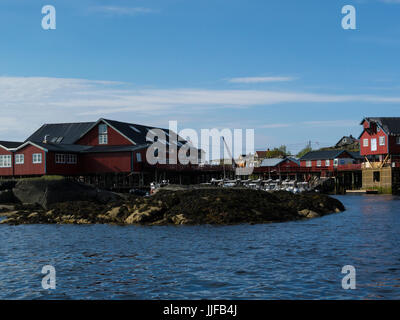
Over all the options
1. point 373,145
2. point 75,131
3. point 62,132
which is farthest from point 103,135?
point 373,145

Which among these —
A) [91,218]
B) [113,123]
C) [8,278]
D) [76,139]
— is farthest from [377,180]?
[8,278]

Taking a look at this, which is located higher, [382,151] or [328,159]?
[382,151]

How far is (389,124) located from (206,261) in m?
59.9

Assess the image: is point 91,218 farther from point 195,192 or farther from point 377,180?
point 377,180

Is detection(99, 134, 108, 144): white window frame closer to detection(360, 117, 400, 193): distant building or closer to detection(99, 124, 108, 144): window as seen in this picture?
detection(99, 124, 108, 144): window

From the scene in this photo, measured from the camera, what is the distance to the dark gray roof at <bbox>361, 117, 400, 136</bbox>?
6656 cm

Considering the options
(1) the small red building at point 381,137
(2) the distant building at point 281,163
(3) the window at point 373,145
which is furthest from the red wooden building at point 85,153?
(2) the distant building at point 281,163

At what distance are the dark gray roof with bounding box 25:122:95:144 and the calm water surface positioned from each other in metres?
46.5

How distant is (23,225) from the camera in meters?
30.5

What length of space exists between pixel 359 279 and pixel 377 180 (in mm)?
61547

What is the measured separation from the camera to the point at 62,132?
73125 millimetres

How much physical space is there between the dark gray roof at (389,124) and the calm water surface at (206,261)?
45.0 meters

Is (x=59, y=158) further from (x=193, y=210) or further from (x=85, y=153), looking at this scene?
(x=193, y=210)

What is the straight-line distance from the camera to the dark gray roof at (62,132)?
70.8 meters
